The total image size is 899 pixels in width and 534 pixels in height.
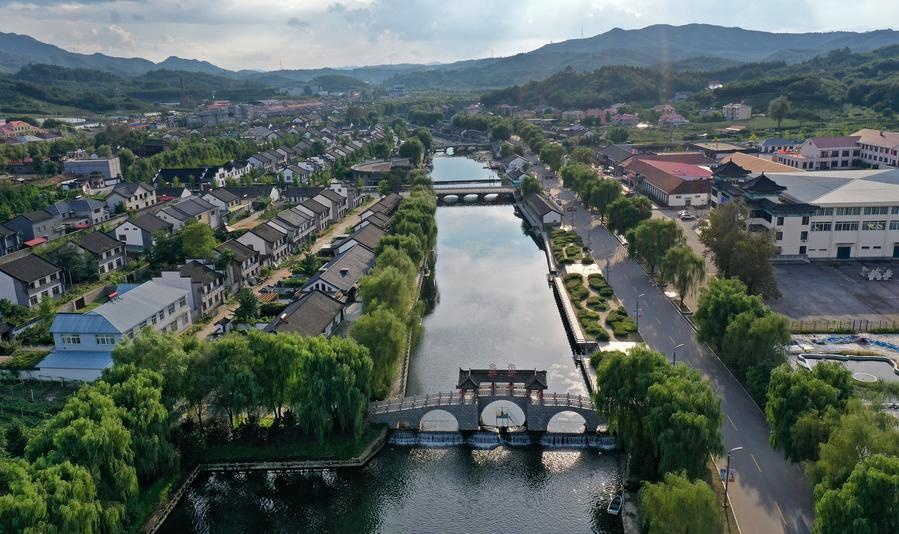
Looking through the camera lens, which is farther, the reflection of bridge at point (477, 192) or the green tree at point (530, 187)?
the reflection of bridge at point (477, 192)

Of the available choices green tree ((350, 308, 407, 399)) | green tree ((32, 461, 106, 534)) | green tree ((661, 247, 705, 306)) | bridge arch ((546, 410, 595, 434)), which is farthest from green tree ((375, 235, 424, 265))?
green tree ((32, 461, 106, 534))

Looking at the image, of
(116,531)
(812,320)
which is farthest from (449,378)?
(812,320)

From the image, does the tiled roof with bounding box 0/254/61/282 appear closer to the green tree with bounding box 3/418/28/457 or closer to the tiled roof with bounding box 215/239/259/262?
the tiled roof with bounding box 215/239/259/262

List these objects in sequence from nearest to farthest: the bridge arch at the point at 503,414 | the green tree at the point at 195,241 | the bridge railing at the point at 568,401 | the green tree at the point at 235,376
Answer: the green tree at the point at 235,376 → the bridge railing at the point at 568,401 → the bridge arch at the point at 503,414 → the green tree at the point at 195,241

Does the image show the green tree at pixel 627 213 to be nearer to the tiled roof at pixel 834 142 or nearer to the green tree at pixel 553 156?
the green tree at pixel 553 156

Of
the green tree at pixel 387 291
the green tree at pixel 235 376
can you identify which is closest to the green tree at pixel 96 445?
the green tree at pixel 235 376

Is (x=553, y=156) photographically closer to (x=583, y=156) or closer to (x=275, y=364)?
(x=583, y=156)

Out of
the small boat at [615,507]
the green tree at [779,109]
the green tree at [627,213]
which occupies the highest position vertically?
the green tree at [779,109]

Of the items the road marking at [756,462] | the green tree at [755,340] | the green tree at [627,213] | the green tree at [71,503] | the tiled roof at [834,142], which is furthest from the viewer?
the tiled roof at [834,142]
